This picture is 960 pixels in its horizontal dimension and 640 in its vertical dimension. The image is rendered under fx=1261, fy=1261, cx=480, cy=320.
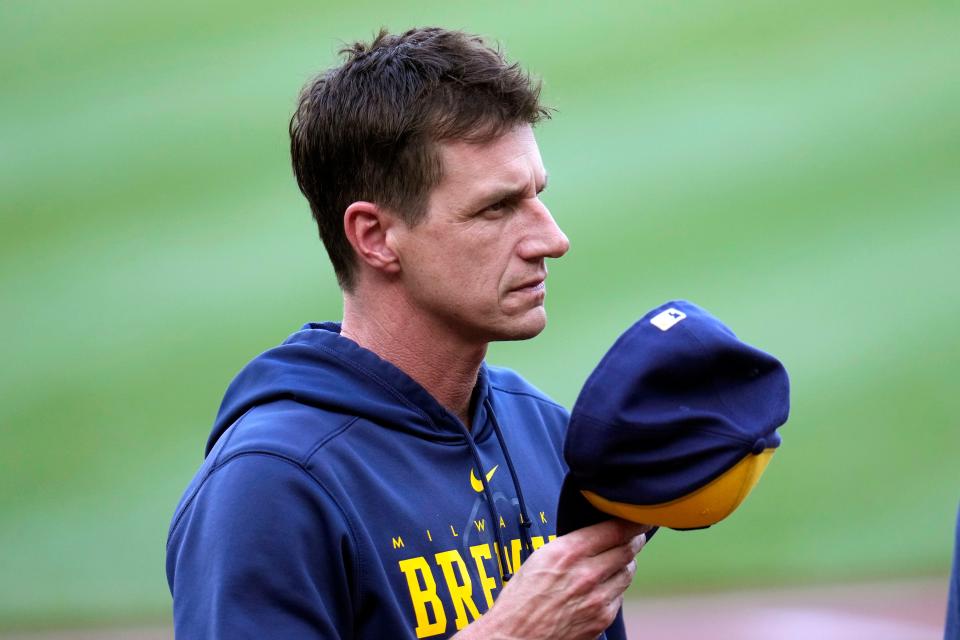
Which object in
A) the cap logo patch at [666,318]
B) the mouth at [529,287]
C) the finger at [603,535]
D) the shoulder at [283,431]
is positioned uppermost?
the mouth at [529,287]

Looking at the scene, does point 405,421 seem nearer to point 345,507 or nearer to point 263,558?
point 345,507

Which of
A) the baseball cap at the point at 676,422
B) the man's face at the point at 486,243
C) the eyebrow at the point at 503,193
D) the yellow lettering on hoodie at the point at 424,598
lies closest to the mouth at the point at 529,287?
the man's face at the point at 486,243

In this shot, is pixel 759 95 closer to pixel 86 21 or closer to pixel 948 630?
pixel 86 21

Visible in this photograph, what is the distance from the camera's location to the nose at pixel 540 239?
4.81 ft

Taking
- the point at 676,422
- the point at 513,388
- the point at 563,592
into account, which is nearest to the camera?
the point at 676,422

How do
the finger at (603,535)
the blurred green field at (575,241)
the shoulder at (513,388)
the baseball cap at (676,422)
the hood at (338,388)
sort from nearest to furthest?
the baseball cap at (676,422) → the finger at (603,535) → the hood at (338,388) → the shoulder at (513,388) → the blurred green field at (575,241)

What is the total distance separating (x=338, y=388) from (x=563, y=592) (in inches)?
13.7

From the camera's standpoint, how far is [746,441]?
1219mm

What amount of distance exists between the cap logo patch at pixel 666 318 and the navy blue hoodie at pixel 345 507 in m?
0.33

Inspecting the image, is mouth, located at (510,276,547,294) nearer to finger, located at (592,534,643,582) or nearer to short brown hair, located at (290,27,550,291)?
short brown hair, located at (290,27,550,291)

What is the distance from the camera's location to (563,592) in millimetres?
1316

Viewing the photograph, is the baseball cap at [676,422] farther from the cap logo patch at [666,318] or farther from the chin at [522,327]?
the chin at [522,327]

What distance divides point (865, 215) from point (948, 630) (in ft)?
9.90

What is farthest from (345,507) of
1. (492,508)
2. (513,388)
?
(513,388)
